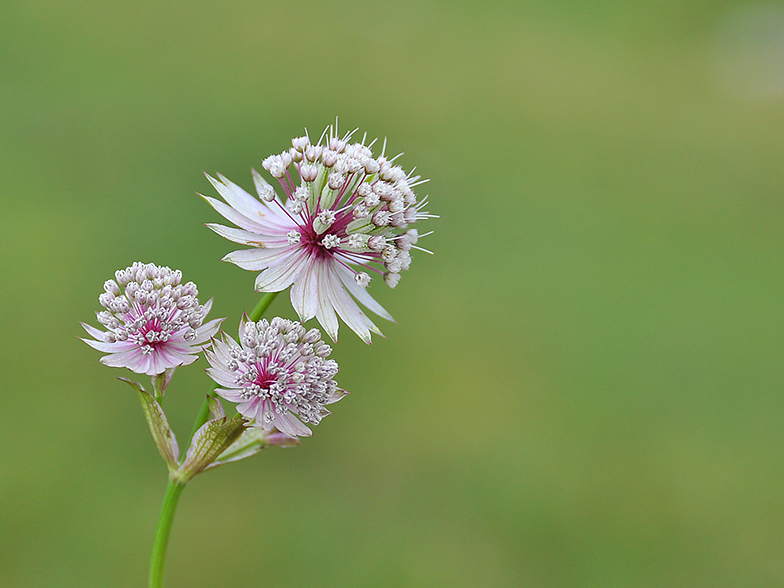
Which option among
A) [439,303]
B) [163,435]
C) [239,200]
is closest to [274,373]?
[163,435]

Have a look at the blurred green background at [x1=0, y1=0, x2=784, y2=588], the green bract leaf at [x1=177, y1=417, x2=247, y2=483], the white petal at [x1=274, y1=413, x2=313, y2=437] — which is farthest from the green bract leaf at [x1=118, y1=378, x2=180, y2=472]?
→ the blurred green background at [x1=0, y1=0, x2=784, y2=588]

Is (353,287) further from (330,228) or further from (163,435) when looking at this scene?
(163,435)

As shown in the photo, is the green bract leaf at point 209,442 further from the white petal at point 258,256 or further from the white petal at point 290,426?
the white petal at point 258,256

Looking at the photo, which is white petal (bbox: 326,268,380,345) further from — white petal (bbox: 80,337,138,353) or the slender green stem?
white petal (bbox: 80,337,138,353)

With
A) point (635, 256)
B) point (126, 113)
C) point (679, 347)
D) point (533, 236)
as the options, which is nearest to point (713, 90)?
point (635, 256)

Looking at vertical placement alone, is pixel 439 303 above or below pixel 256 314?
above

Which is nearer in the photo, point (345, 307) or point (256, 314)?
point (256, 314)
